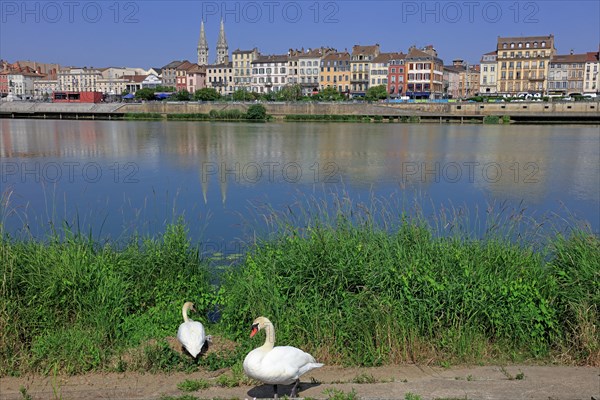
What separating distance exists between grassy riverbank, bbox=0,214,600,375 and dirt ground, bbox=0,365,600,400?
0.54 feet

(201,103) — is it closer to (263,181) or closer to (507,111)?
(507,111)

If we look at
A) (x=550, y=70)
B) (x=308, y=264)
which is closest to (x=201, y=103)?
(x=550, y=70)

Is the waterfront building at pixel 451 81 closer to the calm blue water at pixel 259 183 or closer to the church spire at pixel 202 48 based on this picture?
the church spire at pixel 202 48

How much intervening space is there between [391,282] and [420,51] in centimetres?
8882

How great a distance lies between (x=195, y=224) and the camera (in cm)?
1163

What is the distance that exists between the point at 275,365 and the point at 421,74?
88125mm

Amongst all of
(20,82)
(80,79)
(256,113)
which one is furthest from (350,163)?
(20,82)

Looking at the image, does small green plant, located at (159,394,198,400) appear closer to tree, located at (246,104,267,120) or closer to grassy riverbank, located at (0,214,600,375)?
grassy riverbank, located at (0,214,600,375)

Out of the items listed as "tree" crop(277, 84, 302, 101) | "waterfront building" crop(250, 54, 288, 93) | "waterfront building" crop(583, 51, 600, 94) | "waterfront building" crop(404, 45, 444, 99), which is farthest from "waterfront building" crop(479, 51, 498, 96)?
"waterfront building" crop(250, 54, 288, 93)

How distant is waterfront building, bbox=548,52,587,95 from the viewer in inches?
3410

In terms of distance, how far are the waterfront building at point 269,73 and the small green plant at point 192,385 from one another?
99236 millimetres

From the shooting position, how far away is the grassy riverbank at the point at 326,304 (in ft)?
17.8

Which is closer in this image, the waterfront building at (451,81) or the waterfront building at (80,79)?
the waterfront building at (451,81)

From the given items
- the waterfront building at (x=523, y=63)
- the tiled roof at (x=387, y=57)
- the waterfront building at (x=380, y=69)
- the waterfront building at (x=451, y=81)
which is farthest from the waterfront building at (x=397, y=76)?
the waterfront building at (x=523, y=63)
